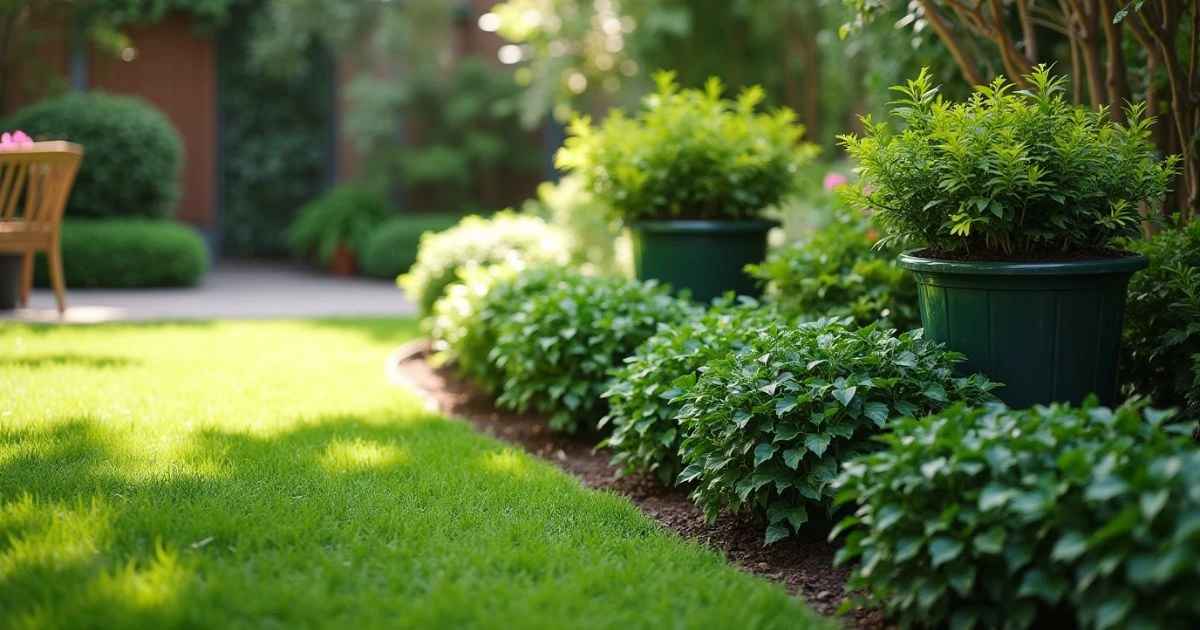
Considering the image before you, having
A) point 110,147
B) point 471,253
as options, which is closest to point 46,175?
point 471,253

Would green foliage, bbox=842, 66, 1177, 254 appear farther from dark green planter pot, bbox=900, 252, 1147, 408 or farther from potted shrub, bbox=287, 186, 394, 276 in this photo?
potted shrub, bbox=287, 186, 394, 276

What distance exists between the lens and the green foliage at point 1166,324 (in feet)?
10.9

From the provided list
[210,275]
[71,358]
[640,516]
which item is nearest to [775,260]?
[640,516]

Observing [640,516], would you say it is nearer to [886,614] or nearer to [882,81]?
[886,614]

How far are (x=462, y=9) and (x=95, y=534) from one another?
484 inches

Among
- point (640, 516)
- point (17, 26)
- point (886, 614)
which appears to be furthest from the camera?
point (17, 26)

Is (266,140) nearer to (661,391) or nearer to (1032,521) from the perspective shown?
(661,391)

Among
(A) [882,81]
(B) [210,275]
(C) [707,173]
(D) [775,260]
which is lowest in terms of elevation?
(B) [210,275]

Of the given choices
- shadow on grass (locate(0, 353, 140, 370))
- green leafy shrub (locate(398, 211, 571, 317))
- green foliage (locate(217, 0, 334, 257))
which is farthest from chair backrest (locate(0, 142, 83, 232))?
green foliage (locate(217, 0, 334, 257))

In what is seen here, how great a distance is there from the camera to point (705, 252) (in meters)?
5.41

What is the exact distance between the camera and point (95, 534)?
9.06ft

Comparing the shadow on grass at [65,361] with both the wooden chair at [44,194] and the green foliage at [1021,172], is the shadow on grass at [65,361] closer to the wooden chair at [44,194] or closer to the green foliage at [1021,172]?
the wooden chair at [44,194]

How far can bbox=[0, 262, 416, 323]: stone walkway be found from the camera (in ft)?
27.5

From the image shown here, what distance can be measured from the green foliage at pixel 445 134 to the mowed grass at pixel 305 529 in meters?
8.29
